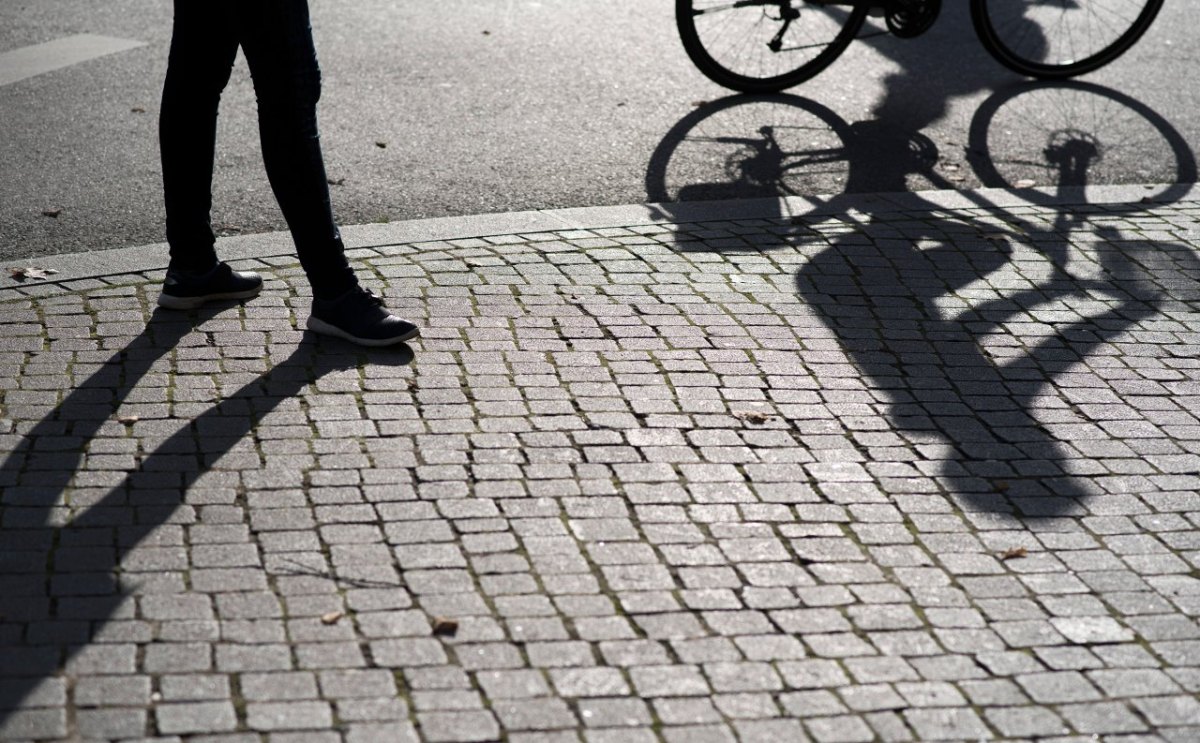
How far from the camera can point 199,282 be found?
5.12 meters

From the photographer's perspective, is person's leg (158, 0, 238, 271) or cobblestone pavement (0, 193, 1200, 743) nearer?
cobblestone pavement (0, 193, 1200, 743)

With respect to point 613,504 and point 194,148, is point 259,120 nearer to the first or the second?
point 194,148

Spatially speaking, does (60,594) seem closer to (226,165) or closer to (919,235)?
(226,165)

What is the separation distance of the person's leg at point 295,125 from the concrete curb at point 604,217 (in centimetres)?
91

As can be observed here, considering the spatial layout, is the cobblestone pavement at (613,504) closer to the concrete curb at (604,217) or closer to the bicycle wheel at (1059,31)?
the concrete curb at (604,217)

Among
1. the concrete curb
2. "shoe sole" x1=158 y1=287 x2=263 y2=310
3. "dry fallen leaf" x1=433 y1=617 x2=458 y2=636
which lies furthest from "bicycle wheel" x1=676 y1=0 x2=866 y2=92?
"dry fallen leaf" x1=433 y1=617 x2=458 y2=636

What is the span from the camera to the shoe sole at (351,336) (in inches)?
192

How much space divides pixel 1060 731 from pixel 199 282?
11.0 feet

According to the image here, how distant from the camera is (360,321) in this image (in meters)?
4.86

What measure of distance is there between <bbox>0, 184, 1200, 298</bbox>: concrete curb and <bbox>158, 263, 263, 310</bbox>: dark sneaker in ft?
1.46

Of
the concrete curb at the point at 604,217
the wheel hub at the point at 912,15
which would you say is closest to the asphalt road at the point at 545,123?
the concrete curb at the point at 604,217

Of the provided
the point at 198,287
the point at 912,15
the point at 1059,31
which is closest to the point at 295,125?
the point at 198,287

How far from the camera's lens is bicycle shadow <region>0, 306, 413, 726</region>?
3.34 meters

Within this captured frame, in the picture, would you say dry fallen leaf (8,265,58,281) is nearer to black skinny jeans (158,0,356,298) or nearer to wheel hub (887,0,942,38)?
black skinny jeans (158,0,356,298)
